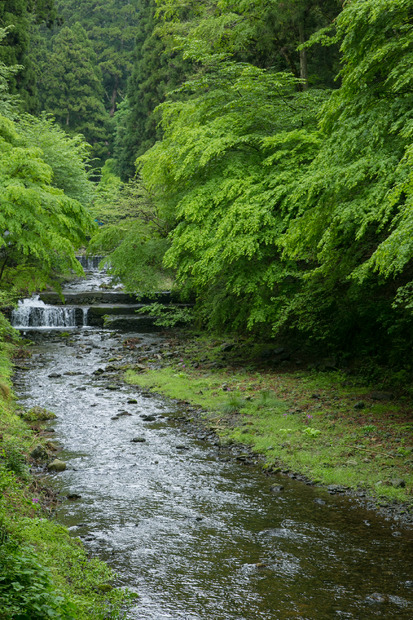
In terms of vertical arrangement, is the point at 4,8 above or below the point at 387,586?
above

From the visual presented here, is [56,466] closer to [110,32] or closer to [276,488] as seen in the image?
[276,488]

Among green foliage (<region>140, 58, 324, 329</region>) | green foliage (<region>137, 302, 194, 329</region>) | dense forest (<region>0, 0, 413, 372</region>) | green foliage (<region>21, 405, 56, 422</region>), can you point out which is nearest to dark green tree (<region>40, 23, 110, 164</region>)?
dense forest (<region>0, 0, 413, 372</region>)

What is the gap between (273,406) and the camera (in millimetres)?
10000

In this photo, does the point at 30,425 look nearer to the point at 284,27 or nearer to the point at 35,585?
the point at 35,585

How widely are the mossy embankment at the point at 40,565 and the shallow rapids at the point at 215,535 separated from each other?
0.30 metres

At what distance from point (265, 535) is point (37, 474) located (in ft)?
10.8

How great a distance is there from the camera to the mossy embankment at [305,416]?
7102 mm

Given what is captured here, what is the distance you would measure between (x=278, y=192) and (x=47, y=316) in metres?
13.1

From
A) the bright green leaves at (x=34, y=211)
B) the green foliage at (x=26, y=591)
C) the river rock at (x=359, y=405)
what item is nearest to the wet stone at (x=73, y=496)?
the green foliage at (x=26, y=591)

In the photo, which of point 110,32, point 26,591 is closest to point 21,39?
point 26,591

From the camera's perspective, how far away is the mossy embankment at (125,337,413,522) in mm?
7102

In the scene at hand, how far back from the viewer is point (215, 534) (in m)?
5.73

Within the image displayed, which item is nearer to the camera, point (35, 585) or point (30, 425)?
point (35, 585)

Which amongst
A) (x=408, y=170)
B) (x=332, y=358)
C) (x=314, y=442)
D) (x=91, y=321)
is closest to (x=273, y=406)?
(x=314, y=442)
